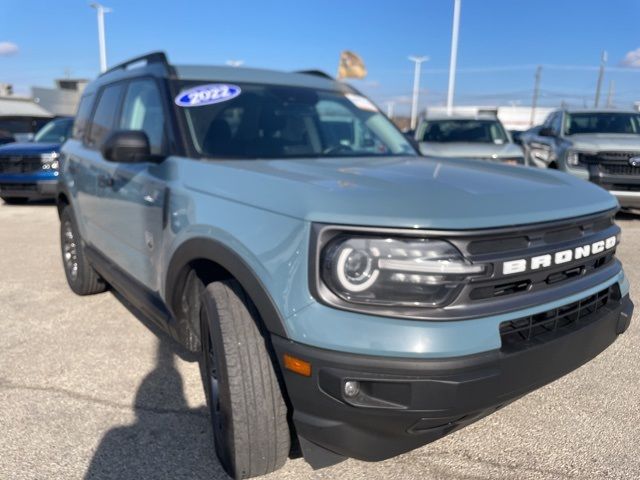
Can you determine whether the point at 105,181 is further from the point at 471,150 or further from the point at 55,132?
the point at 55,132

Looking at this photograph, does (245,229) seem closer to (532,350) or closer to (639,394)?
(532,350)

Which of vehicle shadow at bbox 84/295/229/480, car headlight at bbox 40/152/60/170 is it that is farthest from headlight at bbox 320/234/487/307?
car headlight at bbox 40/152/60/170

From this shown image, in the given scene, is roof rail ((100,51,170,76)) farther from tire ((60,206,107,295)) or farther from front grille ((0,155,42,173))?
front grille ((0,155,42,173))

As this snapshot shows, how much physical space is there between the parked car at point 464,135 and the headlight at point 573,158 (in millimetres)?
721

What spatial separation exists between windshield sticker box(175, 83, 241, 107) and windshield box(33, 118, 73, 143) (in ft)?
30.8

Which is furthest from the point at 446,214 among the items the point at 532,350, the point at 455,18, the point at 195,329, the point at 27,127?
the point at 455,18

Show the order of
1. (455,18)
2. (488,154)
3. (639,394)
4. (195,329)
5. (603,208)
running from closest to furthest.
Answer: (603,208) → (195,329) → (639,394) → (488,154) → (455,18)

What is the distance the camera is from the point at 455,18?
22.3 m

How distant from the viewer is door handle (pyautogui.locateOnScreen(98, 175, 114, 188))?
3.51 m

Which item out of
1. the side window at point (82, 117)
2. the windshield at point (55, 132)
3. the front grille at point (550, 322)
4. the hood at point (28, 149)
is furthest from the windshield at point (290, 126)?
the windshield at point (55, 132)

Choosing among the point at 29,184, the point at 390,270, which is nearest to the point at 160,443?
the point at 390,270

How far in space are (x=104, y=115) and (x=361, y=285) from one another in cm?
312

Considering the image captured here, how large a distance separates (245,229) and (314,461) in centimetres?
91

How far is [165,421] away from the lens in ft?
9.35
